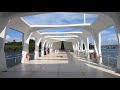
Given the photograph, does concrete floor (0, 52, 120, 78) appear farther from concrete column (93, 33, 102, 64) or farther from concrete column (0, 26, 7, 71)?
concrete column (93, 33, 102, 64)

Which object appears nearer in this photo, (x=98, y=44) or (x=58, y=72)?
(x=58, y=72)

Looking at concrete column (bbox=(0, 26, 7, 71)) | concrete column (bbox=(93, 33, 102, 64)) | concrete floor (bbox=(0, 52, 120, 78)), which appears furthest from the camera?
concrete column (bbox=(93, 33, 102, 64))

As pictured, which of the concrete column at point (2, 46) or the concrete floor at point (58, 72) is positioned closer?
the concrete floor at point (58, 72)

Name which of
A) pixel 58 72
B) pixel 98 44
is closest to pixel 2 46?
pixel 58 72

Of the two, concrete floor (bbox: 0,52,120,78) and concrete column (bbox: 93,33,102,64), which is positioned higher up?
concrete column (bbox: 93,33,102,64)

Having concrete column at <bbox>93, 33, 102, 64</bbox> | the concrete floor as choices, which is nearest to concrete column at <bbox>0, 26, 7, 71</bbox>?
the concrete floor

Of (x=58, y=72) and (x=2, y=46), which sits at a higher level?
(x=2, y=46)

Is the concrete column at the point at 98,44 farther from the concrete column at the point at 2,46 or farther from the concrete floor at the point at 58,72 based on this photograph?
the concrete column at the point at 2,46

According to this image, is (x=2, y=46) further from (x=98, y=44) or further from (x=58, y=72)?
(x=98, y=44)

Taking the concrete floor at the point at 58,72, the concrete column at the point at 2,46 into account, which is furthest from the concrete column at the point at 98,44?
the concrete column at the point at 2,46

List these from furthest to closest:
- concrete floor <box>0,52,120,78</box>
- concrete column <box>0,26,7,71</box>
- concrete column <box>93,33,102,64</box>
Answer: concrete column <box>93,33,102,64</box>
concrete column <box>0,26,7,71</box>
concrete floor <box>0,52,120,78</box>
